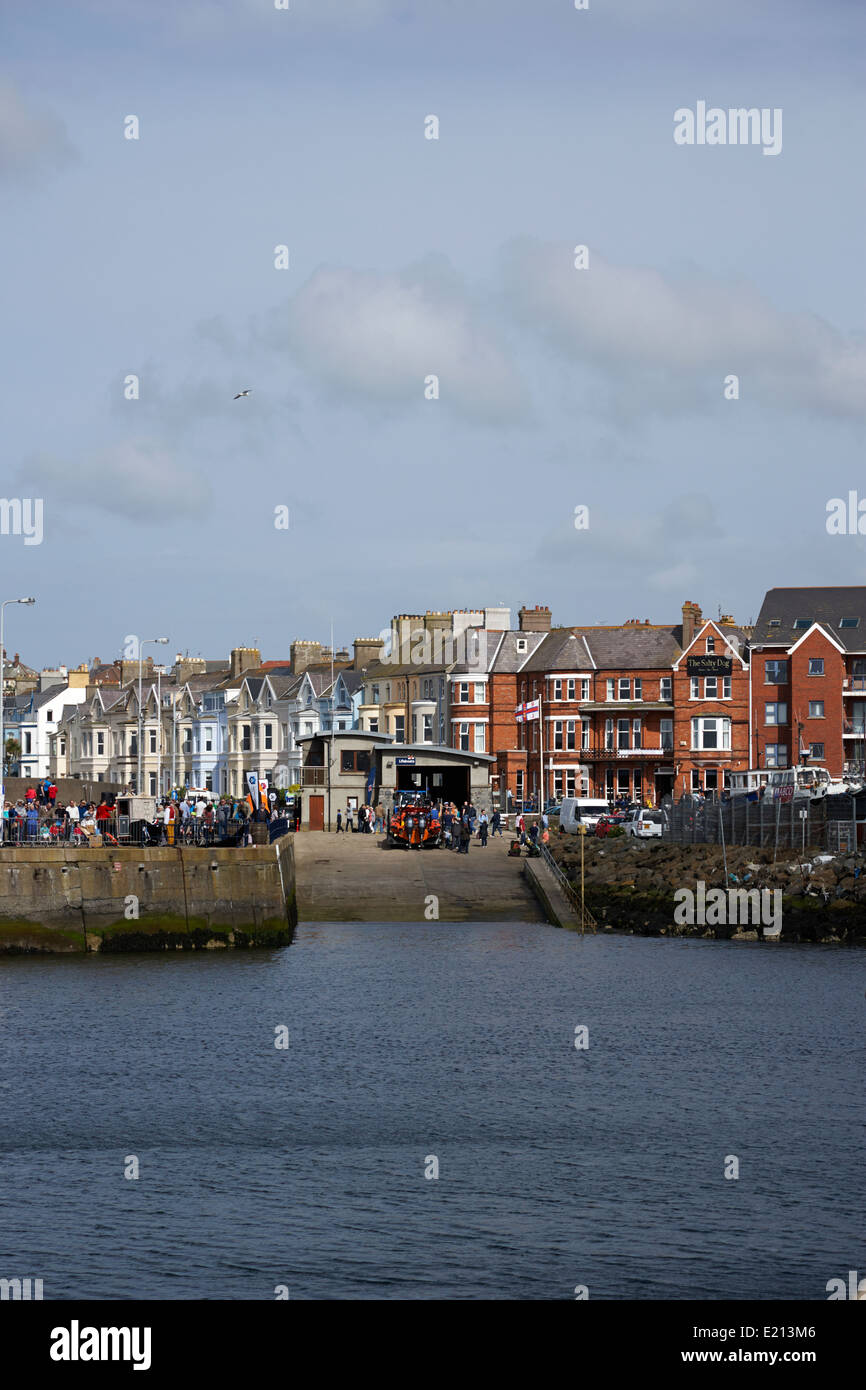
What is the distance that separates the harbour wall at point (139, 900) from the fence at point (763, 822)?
1907 centimetres

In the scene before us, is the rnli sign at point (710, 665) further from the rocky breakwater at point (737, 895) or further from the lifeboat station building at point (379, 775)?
the rocky breakwater at point (737, 895)

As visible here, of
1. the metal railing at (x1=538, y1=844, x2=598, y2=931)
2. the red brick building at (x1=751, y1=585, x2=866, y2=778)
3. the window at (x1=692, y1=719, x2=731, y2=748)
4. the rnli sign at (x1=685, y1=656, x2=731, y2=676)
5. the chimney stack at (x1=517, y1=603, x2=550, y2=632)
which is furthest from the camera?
the chimney stack at (x1=517, y1=603, x2=550, y2=632)

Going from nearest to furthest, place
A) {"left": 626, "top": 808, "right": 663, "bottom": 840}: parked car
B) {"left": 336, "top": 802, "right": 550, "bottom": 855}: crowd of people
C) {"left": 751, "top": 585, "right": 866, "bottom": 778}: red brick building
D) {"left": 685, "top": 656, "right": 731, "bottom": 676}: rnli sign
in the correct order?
{"left": 336, "top": 802, "right": 550, "bottom": 855}: crowd of people, {"left": 626, "top": 808, "right": 663, "bottom": 840}: parked car, {"left": 751, "top": 585, "right": 866, "bottom": 778}: red brick building, {"left": 685, "top": 656, "right": 731, "bottom": 676}: rnli sign

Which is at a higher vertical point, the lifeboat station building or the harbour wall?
the lifeboat station building

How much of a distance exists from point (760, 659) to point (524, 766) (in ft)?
56.6

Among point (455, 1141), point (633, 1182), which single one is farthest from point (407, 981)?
point (633, 1182)

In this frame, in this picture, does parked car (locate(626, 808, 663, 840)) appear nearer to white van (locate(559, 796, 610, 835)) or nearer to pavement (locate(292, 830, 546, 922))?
white van (locate(559, 796, 610, 835))

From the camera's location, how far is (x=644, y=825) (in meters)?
78.7

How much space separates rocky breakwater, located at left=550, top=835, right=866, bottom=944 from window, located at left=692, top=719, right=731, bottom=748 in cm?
3656

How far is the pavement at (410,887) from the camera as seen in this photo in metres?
58.1

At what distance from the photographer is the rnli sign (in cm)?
10112

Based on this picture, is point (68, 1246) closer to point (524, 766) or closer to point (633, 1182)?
point (633, 1182)

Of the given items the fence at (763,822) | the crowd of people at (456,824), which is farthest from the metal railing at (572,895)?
the fence at (763,822)

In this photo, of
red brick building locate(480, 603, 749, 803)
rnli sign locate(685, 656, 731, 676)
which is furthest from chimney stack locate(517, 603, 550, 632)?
rnli sign locate(685, 656, 731, 676)
